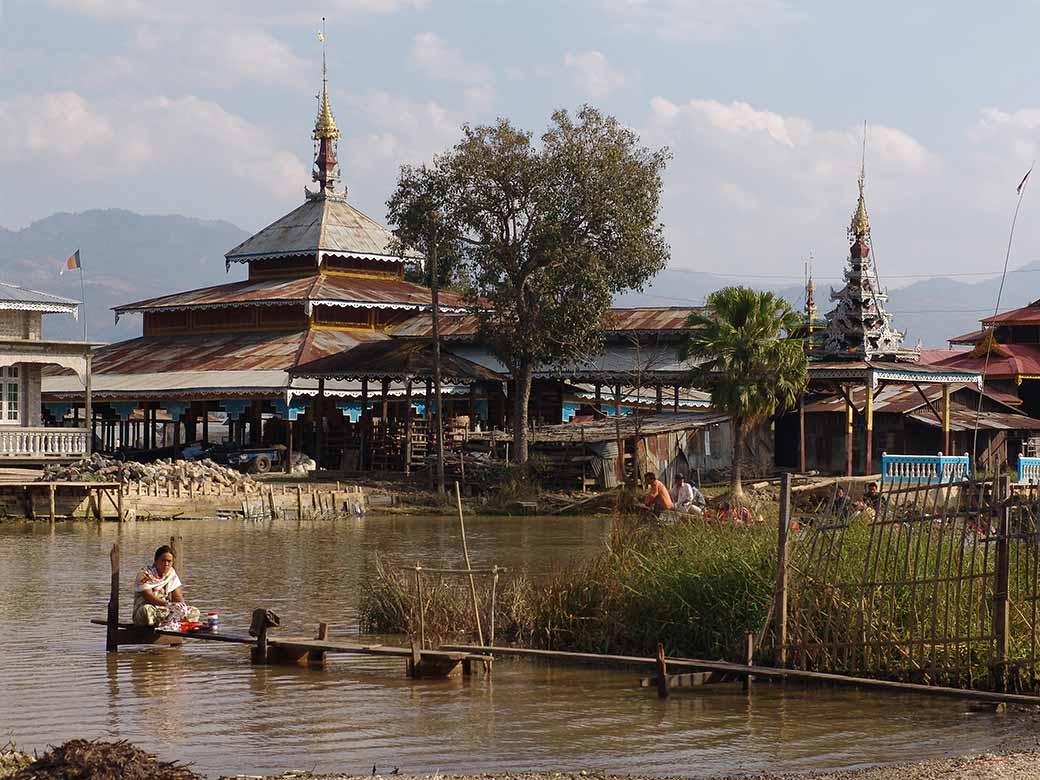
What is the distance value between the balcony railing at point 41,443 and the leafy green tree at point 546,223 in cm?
1140

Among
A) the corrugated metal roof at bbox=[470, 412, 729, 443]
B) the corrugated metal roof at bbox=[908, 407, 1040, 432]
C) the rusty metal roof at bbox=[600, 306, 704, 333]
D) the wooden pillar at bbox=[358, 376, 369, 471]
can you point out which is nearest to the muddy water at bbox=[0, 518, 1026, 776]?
the corrugated metal roof at bbox=[470, 412, 729, 443]

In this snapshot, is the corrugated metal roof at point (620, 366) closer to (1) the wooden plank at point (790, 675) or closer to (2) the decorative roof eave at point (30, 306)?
(2) the decorative roof eave at point (30, 306)

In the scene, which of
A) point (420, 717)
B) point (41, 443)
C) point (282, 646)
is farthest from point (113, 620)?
point (41, 443)

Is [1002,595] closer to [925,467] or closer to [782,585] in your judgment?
[782,585]

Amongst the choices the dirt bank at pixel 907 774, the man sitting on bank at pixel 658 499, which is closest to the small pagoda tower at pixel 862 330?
the man sitting on bank at pixel 658 499

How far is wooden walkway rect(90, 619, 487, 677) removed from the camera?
16328 millimetres

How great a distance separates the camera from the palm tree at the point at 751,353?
41406 mm

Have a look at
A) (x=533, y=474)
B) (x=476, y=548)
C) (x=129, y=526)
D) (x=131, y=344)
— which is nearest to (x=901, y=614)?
(x=476, y=548)

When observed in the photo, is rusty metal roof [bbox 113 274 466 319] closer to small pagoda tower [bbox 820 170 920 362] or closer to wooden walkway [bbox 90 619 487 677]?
small pagoda tower [bbox 820 170 920 362]

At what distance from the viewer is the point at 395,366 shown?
48688 millimetres

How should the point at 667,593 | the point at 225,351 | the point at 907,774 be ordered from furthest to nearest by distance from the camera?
1. the point at 225,351
2. the point at 667,593
3. the point at 907,774

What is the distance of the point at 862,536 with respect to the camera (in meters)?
15.9

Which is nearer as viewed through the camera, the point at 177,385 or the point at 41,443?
the point at 41,443

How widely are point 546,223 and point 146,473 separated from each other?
13.4m
